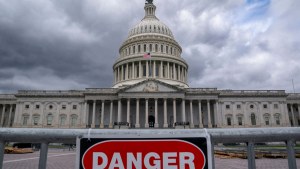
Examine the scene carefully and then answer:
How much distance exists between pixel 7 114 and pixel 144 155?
9506 centimetres

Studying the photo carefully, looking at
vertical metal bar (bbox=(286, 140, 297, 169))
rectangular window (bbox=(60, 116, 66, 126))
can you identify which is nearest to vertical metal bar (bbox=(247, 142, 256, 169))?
vertical metal bar (bbox=(286, 140, 297, 169))

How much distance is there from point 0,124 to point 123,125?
4832 cm

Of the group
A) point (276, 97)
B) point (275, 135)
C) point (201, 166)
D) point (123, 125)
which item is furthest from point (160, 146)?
point (276, 97)

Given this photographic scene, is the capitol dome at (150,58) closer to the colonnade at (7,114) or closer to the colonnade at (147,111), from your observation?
the colonnade at (147,111)

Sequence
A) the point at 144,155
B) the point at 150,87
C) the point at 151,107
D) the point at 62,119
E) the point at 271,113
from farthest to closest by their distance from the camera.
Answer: the point at 62,119
the point at 151,107
the point at 271,113
the point at 150,87
the point at 144,155

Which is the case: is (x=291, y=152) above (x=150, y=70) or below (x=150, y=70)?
below

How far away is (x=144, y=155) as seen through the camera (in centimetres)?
272

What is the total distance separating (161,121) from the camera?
7356cm

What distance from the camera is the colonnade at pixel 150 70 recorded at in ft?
275

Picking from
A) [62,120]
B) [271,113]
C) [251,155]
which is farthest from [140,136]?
[271,113]

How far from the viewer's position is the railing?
2.79 meters

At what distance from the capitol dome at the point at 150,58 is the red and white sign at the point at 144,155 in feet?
250

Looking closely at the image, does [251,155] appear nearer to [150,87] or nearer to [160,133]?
[160,133]

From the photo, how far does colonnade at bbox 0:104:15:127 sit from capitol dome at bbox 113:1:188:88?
113 feet
